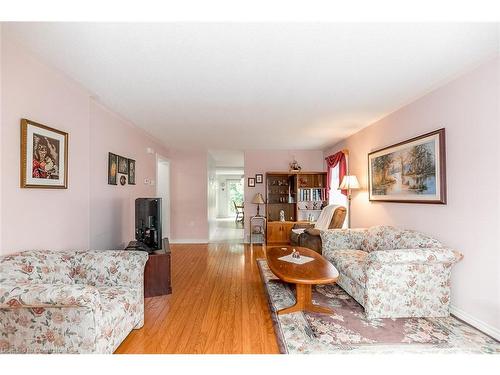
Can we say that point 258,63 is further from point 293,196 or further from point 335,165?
point 293,196

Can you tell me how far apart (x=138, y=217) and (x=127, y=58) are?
198cm

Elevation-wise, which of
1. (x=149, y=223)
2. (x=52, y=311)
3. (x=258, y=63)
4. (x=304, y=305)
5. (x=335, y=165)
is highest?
(x=258, y=63)

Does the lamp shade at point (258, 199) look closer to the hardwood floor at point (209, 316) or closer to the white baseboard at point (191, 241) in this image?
the white baseboard at point (191, 241)

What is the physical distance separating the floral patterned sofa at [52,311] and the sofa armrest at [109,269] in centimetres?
22

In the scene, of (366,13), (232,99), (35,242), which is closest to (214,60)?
(232,99)

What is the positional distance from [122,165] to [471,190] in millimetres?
4152

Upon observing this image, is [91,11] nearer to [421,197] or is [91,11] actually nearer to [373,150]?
[421,197]

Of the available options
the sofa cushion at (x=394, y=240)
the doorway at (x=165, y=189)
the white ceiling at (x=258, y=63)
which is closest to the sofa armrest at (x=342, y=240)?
the sofa cushion at (x=394, y=240)

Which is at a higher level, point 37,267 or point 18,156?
point 18,156

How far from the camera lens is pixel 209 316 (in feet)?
7.95

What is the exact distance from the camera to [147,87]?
2555 mm

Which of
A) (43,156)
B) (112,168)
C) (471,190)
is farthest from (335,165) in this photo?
(43,156)

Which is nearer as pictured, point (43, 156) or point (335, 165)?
point (43, 156)

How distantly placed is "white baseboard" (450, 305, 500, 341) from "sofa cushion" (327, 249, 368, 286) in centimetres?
88
